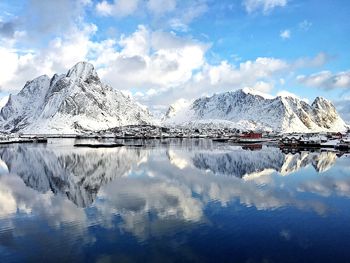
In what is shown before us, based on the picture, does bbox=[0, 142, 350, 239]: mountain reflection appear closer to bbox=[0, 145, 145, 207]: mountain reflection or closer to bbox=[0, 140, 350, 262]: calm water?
bbox=[0, 145, 145, 207]: mountain reflection

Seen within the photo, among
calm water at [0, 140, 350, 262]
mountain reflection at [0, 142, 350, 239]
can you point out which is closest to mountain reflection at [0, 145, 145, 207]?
mountain reflection at [0, 142, 350, 239]

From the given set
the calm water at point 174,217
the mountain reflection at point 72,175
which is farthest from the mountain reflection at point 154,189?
the calm water at point 174,217

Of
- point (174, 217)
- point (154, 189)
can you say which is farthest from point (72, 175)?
point (174, 217)

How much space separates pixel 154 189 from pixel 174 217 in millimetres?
14683

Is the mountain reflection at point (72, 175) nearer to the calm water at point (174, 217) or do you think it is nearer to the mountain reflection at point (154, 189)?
the mountain reflection at point (154, 189)

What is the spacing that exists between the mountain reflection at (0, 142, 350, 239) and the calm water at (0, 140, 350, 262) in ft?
0.40

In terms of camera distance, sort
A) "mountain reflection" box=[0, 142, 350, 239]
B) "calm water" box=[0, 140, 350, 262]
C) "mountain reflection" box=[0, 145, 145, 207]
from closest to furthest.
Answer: "calm water" box=[0, 140, 350, 262] → "mountain reflection" box=[0, 142, 350, 239] → "mountain reflection" box=[0, 145, 145, 207]

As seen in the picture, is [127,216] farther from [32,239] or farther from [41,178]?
[41,178]

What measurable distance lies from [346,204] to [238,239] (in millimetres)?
17493

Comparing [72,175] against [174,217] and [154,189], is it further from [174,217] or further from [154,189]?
[174,217]

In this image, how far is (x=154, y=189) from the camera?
1857 inches

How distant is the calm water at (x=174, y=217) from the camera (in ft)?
79.3

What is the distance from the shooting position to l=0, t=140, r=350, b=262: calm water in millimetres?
24172

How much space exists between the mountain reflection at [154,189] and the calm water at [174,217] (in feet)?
0.40
